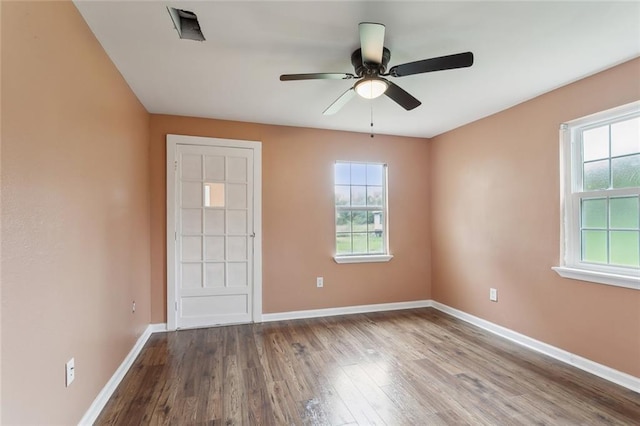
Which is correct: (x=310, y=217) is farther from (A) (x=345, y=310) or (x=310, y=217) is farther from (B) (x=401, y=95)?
(B) (x=401, y=95)

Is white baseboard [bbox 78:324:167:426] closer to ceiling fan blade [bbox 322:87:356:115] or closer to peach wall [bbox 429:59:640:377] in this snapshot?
ceiling fan blade [bbox 322:87:356:115]

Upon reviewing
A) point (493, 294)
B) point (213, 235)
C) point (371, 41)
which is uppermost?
point (371, 41)

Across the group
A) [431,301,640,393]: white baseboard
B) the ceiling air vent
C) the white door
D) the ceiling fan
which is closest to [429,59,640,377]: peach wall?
[431,301,640,393]: white baseboard

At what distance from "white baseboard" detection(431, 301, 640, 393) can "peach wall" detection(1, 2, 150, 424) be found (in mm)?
3515

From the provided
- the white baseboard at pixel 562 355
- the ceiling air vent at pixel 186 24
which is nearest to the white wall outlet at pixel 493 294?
the white baseboard at pixel 562 355

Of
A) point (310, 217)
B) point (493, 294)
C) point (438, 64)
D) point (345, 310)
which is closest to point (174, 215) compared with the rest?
point (310, 217)

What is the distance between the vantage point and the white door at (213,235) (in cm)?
338

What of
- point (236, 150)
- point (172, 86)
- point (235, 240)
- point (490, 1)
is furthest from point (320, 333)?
point (490, 1)

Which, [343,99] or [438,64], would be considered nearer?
[438,64]

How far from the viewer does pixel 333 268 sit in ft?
12.7

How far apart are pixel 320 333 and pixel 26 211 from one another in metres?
2.67

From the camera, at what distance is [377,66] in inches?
75.7

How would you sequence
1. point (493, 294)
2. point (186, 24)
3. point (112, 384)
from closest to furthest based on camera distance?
point (186, 24), point (112, 384), point (493, 294)

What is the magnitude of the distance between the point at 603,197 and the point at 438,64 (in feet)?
6.03
